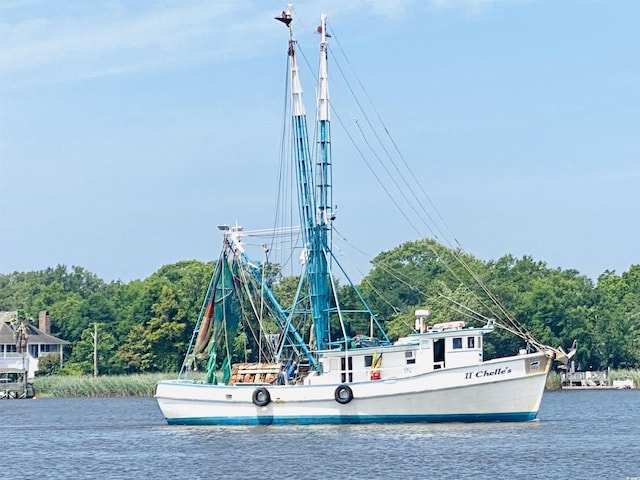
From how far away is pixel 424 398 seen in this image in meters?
55.3

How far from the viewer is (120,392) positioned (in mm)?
98688

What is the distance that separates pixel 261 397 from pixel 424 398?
720 cm

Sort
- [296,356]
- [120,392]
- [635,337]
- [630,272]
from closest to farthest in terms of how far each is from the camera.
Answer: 1. [296,356]
2. [120,392]
3. [635,337]
4. [630,272]

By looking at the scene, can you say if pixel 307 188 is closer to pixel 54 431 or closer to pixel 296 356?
pixel 296 356

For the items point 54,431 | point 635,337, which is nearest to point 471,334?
point 54,431

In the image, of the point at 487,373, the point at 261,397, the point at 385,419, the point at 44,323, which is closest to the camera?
the point at 487,373

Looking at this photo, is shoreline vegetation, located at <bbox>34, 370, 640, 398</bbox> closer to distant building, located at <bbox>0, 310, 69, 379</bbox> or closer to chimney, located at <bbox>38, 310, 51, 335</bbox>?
distant building, located at <bbox>0, 310, 69, 379</bbox>

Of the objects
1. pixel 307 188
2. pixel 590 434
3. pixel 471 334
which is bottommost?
pixel 590 434

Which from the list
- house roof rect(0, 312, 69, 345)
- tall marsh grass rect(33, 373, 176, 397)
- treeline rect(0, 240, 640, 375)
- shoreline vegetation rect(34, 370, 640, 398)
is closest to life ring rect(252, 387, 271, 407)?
shoreline vegetation rect(34, 370, 640, 398)

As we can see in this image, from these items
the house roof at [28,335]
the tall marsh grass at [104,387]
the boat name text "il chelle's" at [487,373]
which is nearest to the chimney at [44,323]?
the house roof at [28,335]

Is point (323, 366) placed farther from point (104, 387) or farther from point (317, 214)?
point (104, 387)

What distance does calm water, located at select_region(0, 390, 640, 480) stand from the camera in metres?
43.2

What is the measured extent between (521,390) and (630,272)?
3601 inches

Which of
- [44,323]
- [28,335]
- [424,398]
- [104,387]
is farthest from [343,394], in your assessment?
[44,323]
